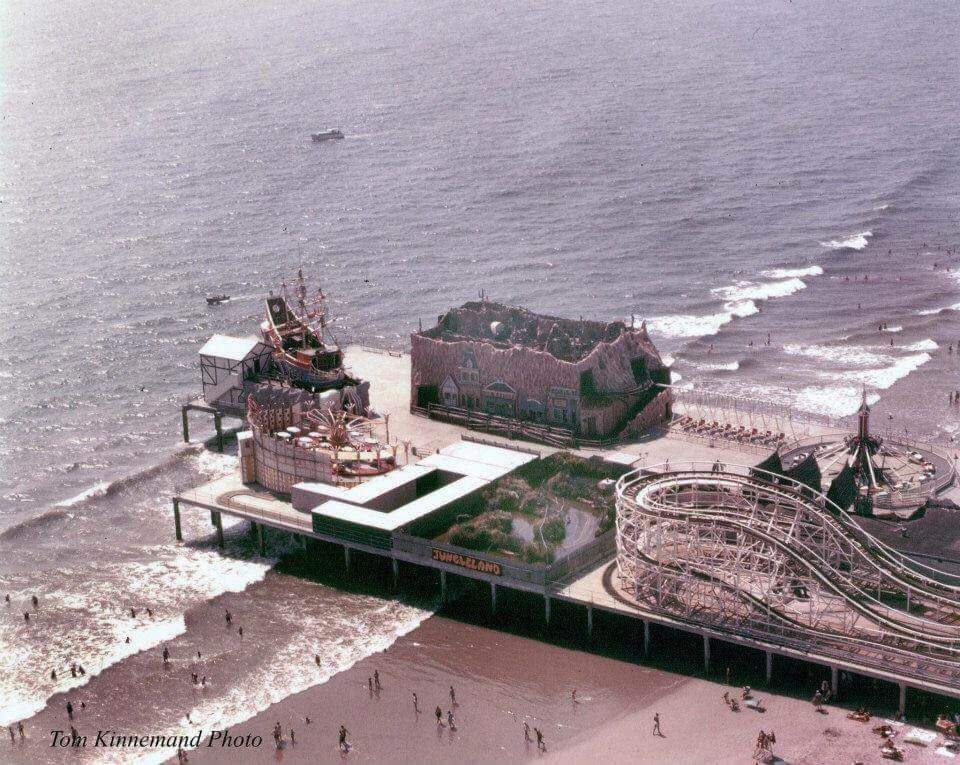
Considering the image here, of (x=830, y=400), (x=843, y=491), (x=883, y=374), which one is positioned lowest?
(x=830, y=400)

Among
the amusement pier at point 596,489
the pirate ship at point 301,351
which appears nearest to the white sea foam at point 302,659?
the amusement pier at point 596,489

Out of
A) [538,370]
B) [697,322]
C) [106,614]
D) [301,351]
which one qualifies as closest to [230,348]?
[301,351]

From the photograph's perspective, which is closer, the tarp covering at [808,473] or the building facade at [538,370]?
the tarp covering at [808,473]

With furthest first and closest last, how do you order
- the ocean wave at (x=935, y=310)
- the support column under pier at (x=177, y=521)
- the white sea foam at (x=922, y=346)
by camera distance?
1. the ocean wave at (x=935, y=310)
2. the white sea foam at (x=922, y=346)
3. the support column under pier at (x=177, y=521)

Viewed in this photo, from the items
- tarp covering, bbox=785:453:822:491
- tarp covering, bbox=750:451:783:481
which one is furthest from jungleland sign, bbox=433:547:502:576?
tarp covering, bbox=785:453:822:491

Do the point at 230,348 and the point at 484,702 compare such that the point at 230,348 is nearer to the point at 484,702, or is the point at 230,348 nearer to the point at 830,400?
the point at 484,702

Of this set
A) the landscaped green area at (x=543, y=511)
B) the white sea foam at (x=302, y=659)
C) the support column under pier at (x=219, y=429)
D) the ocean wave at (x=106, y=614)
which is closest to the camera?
the white sea foam at (x=302, y=659)

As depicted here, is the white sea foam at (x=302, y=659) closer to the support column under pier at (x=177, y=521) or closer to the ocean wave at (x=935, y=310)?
the support column under pier at (x=177, y=521)
